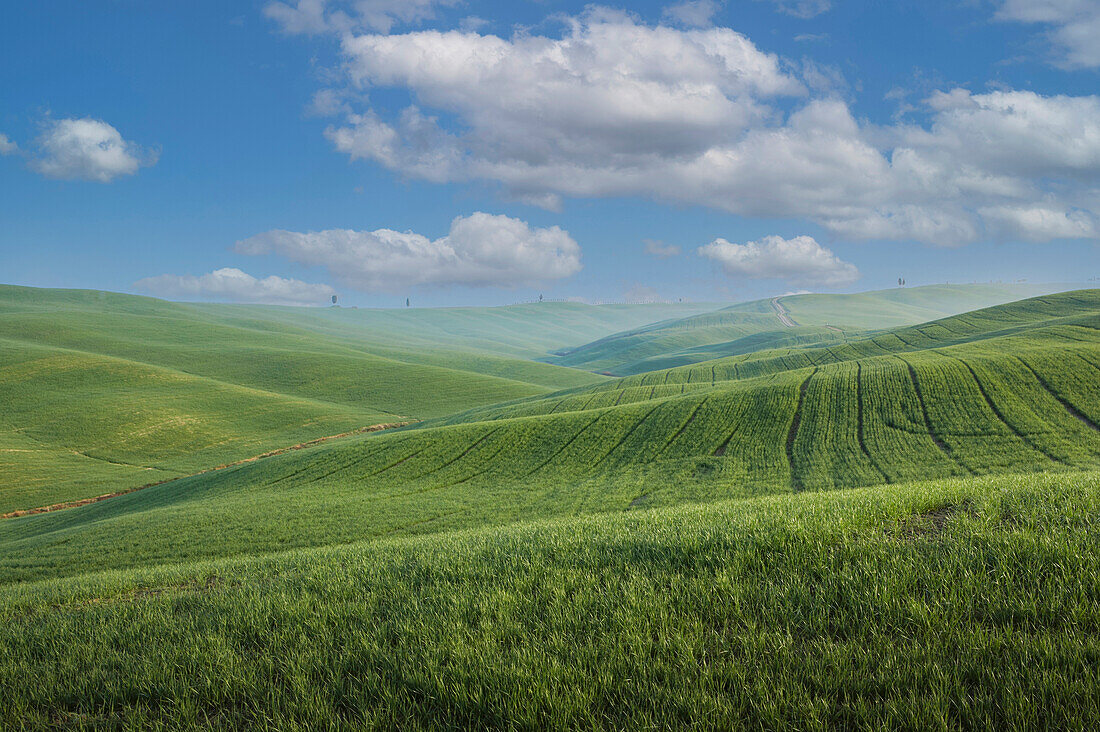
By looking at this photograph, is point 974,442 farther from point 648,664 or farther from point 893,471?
point 648,664

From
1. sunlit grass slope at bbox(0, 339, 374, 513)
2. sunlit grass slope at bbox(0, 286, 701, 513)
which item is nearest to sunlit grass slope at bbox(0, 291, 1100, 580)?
sunlit grass slope at bbox(0, 339, 374, 513)

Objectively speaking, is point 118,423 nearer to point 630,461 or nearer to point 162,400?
point 162,400

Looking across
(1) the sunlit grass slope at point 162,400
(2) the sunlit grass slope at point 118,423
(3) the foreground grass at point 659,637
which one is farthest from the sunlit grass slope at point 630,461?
(1) the sunlit grass slope at point 162,400

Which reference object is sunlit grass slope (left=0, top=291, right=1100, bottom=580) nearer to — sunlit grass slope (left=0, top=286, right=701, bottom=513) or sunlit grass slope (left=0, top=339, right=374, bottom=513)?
sunlit grass slope (left=0, top=339, right=374, bottom=513)

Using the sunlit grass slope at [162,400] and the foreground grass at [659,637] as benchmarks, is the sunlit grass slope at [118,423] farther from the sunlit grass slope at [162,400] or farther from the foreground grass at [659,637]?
the foreground grass at [659,637]

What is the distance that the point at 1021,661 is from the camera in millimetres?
4191

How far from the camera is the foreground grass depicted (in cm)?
420

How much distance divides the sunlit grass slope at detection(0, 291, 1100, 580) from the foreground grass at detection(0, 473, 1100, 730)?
19.5 meters

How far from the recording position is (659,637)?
208 inches

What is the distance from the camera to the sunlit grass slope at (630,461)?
1106 inches

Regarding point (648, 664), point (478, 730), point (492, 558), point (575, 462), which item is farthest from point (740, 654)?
point (575, 462)

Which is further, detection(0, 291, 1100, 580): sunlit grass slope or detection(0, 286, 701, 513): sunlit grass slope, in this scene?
detection(0, 286, 701, 513): sunlit grass slope

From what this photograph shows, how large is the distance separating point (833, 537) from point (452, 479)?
34172 millimetres

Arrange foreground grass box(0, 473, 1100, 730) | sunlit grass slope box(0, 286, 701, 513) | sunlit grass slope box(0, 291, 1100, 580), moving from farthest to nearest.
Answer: sunlit grass slope box(0, 286, 701, 513) → sunlit grass slope box(0, 291, 1100, 580) → foreground grass box(0, 473, 1100, 730)
